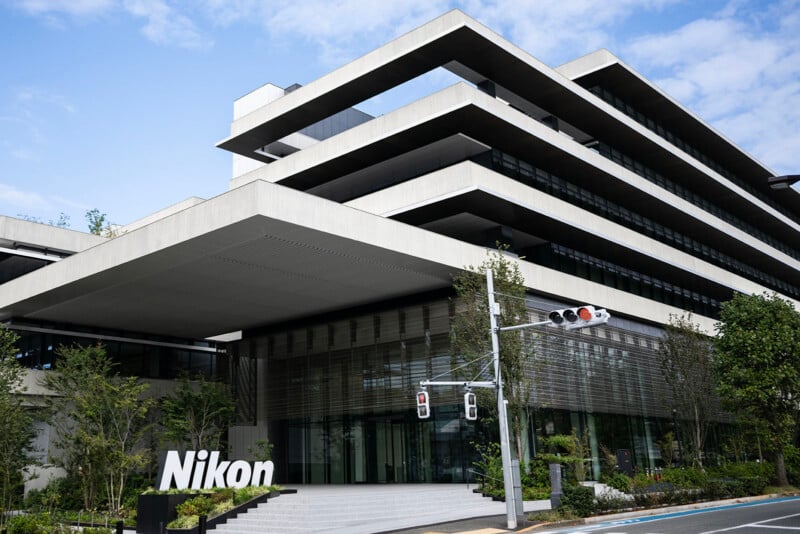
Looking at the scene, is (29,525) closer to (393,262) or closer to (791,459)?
(393,262)

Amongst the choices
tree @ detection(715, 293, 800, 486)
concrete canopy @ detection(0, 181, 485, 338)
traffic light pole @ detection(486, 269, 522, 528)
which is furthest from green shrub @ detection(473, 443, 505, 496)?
tree @ detection(715, 293, 800, 486)

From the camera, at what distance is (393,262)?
3186cm

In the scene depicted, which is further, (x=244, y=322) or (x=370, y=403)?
(x=244, y=322)

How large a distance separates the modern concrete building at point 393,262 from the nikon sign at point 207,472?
8.19 m

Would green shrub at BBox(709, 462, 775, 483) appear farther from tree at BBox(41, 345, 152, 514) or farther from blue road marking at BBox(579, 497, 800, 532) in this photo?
tree at BBox(41, 345, 152, 514)

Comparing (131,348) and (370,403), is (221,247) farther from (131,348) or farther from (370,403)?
(131,348)

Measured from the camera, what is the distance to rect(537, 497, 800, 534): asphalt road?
20203 millimetres

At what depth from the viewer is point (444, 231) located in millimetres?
41062

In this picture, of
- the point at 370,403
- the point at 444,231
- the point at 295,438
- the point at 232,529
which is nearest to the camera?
the point at 232,529

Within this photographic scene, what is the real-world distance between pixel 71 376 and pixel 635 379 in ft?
97.7

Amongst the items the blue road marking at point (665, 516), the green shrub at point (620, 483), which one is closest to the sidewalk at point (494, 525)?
the blue road marking at point (665, 516)

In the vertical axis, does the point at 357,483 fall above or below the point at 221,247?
below

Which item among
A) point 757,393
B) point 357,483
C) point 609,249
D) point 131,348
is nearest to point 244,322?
point 131,348

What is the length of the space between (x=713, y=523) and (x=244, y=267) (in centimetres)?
2050
